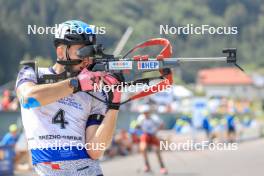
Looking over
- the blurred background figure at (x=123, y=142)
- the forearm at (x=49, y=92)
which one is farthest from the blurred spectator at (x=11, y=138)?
the forearm at (x=49, y=92)

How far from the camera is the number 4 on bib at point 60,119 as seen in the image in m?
4.23

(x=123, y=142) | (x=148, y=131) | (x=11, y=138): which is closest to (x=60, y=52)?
(x=11, y=138)

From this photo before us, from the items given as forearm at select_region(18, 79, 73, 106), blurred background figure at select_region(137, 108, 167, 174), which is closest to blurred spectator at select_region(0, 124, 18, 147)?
blurred background figure at select_region(137, 108, 167, 174)

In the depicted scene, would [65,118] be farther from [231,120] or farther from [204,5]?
[204,5]

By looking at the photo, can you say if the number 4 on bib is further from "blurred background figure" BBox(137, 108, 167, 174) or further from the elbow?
"blurred background figure" BBox(137, 108, 167, 174)

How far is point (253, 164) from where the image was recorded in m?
18.0

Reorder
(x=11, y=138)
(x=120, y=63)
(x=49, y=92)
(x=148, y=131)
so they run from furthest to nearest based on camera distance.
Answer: (x=148, y=131) → (x=11, y=138) → (x=120, y=63) → (x=49, y=92)

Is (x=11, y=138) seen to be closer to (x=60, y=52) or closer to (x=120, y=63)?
(x=60, y=52)

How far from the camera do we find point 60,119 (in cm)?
424

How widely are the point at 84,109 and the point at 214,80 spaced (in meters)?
112

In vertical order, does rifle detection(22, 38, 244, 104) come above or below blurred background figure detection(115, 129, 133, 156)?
above

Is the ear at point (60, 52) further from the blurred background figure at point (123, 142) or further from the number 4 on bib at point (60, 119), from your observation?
the blurred background figure at point (123, 142)

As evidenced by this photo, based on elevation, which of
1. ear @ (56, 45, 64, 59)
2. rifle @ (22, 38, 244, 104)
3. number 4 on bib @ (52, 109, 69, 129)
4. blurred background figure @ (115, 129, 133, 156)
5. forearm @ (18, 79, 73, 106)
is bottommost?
blurred background figure @ (115, 129, 133, 156)

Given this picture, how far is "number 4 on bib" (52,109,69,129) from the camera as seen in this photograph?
423 cm
